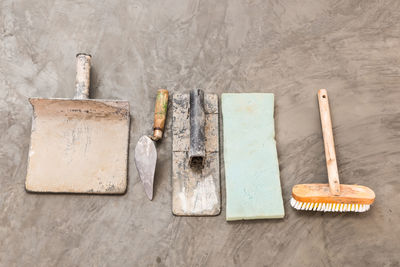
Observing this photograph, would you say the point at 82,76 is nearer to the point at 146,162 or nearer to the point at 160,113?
the point at 160,113

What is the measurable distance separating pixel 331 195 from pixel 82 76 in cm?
137

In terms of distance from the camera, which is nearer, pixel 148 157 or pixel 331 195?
pixel 331 195

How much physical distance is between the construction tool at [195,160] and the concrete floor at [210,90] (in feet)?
0.18

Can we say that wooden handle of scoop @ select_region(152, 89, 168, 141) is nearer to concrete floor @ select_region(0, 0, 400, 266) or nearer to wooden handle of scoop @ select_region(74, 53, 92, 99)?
concrete floor @ select_region(0, 0, 400, 266)

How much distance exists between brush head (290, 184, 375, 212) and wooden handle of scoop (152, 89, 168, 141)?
28.3 inches


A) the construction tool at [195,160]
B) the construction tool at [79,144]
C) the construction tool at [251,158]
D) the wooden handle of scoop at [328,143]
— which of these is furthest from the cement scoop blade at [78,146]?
the wooden handle of scoop at [328,143]

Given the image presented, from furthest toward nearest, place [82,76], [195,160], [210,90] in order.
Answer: [210,90] < [82,76] < [195,160]

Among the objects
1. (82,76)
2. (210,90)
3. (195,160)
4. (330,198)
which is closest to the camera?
(330,198)

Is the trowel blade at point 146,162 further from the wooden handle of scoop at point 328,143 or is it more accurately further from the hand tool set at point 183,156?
the wooden handle of scoop at point 328,143

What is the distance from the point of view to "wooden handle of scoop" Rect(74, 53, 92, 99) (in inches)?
80.0

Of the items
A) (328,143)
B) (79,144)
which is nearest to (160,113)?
(79,144)

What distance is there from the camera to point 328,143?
1.95 m

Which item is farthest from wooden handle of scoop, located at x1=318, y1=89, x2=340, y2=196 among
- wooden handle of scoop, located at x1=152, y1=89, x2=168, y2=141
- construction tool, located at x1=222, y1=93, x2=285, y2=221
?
wooden handle of scoop, located at x1=152, y1=89, x2=168, y2=141

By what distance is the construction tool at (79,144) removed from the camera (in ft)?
6.32
